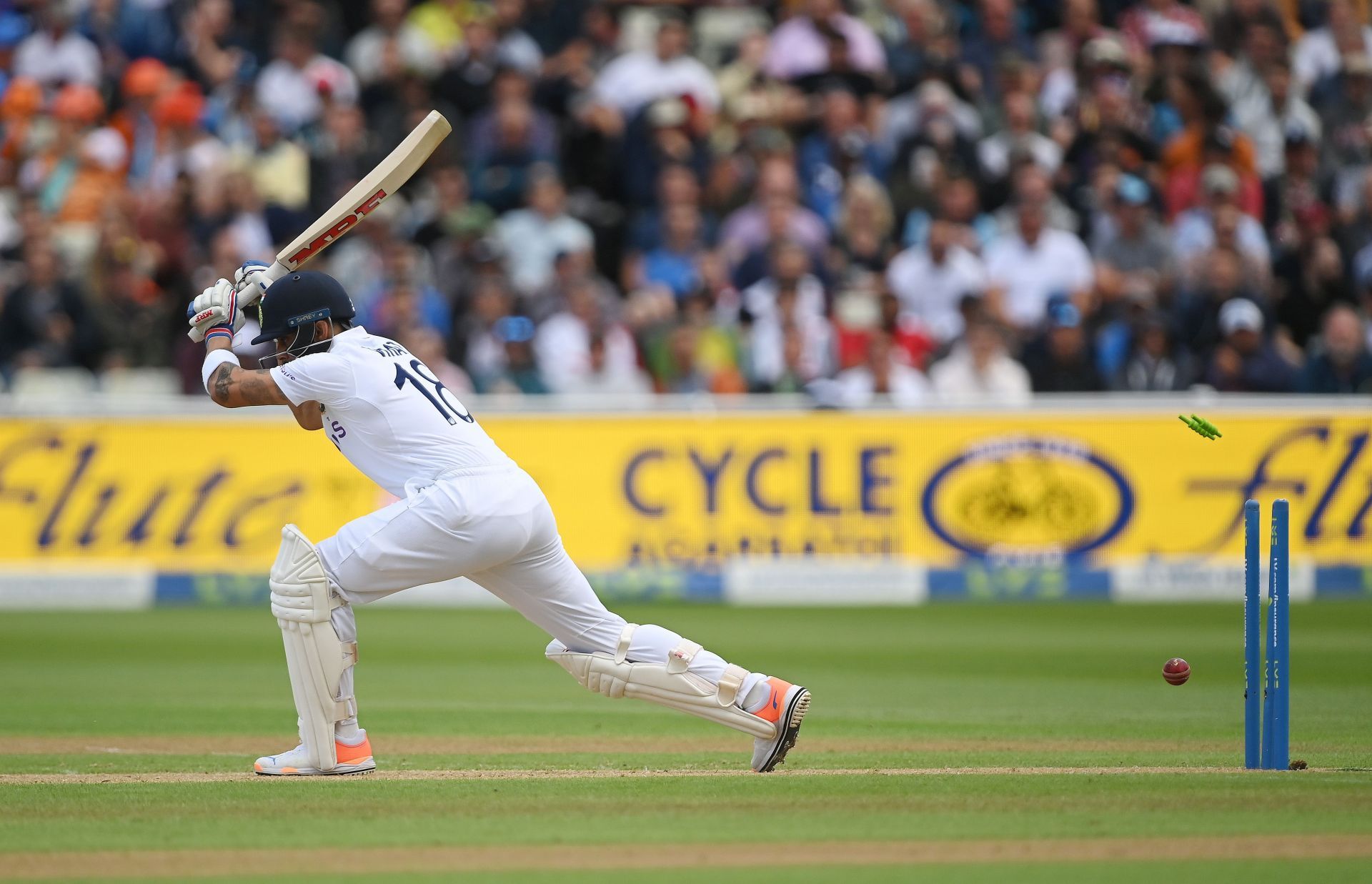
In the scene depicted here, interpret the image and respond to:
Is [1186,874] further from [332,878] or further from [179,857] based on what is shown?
[179,857]

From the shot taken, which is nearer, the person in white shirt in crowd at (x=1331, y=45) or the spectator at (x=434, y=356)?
the spectator at (x=434, y=356)

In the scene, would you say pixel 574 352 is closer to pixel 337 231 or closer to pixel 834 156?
pixel 834 156

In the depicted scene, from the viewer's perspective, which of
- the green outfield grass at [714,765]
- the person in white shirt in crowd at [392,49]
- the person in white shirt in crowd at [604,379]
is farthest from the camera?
the person in white shirt in crowd at [392,49]

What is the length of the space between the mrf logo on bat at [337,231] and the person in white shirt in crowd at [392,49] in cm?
965

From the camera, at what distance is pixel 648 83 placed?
16.9 m

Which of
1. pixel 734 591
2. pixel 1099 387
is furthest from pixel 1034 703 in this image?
pixel 1099 387

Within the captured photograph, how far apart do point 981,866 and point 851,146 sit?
11849 millimetres

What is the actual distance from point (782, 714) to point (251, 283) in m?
2.57

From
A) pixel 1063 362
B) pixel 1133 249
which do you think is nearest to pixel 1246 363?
pixel 1063 362

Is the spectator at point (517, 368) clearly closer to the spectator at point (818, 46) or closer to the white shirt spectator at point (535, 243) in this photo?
the white shirt spectator at point (535, 243)

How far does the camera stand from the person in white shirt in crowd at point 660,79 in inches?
664

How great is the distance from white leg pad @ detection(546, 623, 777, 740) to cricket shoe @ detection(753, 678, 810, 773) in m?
0.03

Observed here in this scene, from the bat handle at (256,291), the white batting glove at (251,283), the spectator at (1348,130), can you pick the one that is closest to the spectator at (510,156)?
the spectator at (1348,130)

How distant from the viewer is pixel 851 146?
16.4 m
